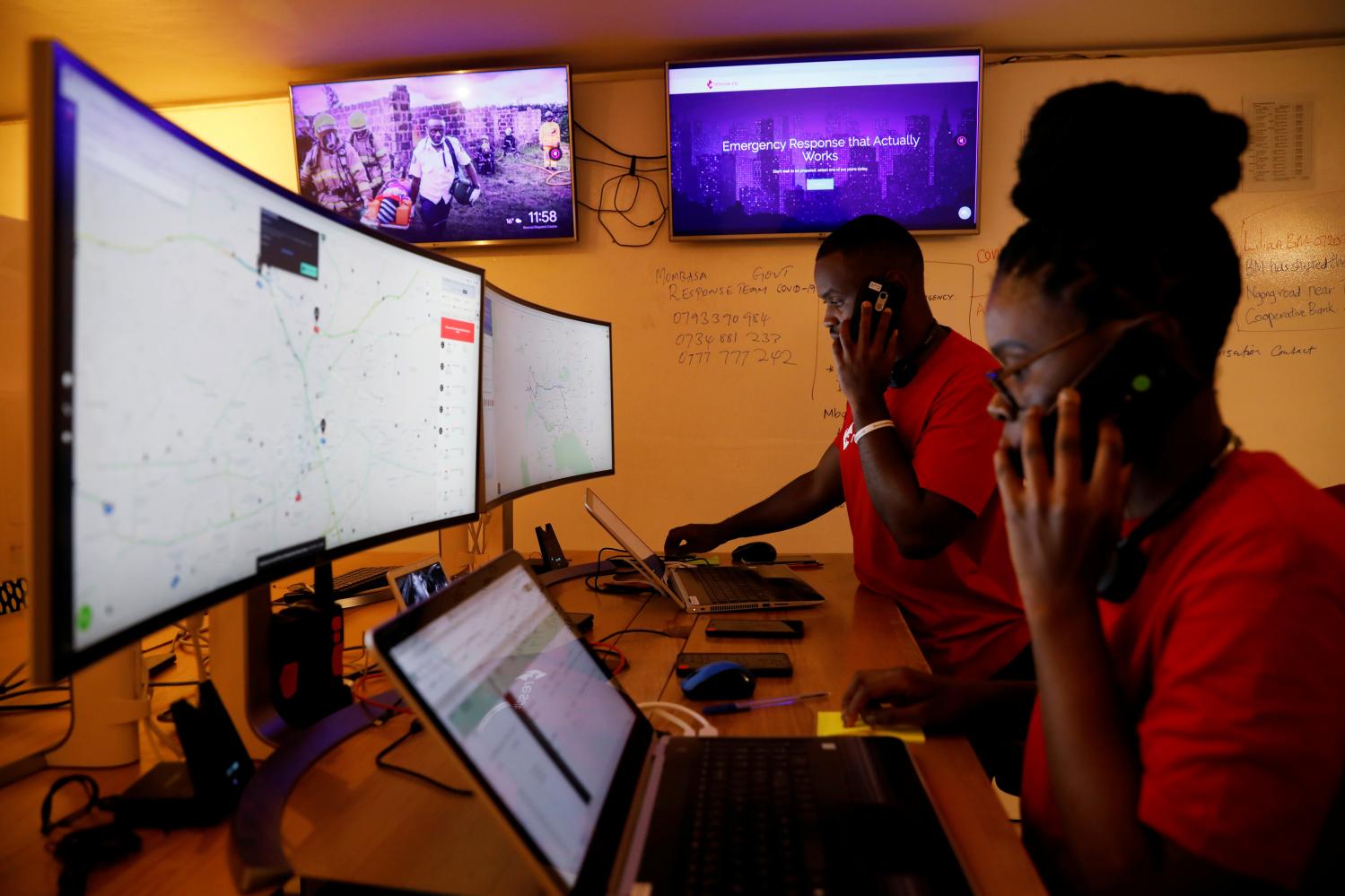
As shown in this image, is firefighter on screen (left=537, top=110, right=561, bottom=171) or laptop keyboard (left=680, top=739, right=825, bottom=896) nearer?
laptop keyboard (left=680, top=739, right=825, bottom=896)

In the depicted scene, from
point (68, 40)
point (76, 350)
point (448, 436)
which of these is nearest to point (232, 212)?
point (76, 350)

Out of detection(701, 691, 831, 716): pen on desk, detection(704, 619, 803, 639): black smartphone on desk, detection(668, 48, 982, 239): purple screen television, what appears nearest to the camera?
detection(701, 691, 831, 716): pen on desk

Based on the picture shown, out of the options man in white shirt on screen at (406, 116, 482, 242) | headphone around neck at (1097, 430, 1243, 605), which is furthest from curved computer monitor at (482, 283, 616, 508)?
man in white shirt on screen at (406, 116, 482, 242)

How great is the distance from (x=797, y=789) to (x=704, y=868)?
14 centimetres

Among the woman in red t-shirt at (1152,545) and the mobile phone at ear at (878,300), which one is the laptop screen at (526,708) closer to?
the woman in red t-shirt at (1152,545)

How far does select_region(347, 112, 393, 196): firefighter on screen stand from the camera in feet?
9.37

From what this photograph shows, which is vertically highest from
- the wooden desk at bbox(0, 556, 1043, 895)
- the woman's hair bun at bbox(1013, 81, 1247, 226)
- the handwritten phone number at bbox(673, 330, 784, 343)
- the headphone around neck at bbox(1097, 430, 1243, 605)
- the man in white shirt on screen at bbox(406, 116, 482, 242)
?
the man in white shirt on screen at bbox(406, 116, 482, 242)

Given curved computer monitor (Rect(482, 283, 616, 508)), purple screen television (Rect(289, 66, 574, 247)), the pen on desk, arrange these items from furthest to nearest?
purple screen television (Rect(289, 66, 574, 247)), curved computer monitor (Rect(482, 283, 616, 508)), the pen on desk

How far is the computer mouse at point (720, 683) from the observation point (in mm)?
938

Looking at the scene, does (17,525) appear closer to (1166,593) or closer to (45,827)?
(45,827)

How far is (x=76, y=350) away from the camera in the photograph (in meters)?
0.47

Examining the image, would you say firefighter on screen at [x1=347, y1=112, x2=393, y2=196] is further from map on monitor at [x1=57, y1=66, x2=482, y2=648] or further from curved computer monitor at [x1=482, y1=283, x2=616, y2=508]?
map on monitor at [x1=57, y1=66, x2=482, y2=648]

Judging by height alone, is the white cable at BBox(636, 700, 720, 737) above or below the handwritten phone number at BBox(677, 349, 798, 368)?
below

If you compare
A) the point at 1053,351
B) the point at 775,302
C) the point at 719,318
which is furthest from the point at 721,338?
the point at 1053,351
